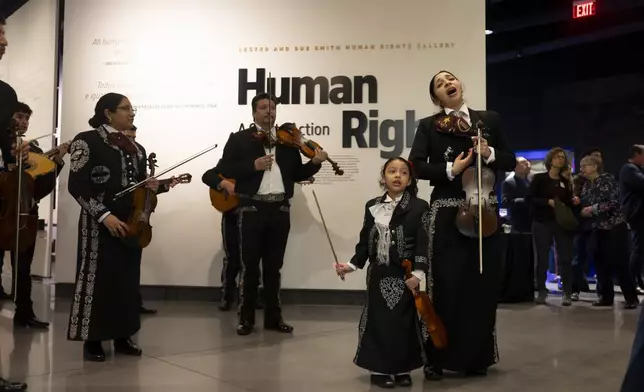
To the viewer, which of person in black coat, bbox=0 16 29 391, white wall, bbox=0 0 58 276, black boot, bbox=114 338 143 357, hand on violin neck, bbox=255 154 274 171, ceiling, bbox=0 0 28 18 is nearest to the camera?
person in black coat, bbox=0 16 29 391

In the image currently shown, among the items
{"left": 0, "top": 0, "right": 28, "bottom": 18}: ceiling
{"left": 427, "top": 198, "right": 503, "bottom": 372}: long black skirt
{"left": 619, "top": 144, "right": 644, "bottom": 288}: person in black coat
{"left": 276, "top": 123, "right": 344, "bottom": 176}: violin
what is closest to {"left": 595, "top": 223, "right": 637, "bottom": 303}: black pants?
{"left": 619, "top": 144, "right": 644, "bottom": 288}: person in black coat

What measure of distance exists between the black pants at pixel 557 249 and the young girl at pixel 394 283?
340 centimetres

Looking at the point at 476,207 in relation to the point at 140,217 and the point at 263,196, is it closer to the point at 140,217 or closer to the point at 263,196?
the point at 263,196

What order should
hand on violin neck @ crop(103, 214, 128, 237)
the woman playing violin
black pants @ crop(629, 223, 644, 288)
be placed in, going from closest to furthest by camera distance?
the woman playing violin → hand on violin neck @ crop(103, 214, 128, 237) → black pants @ crop(629, 223, 644, 288)

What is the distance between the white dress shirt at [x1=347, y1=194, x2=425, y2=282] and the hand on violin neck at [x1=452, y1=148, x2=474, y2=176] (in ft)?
1.00

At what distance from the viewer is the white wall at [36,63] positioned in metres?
6.49

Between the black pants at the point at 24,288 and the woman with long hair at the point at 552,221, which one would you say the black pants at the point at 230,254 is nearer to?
the black pants at the point at 24,288

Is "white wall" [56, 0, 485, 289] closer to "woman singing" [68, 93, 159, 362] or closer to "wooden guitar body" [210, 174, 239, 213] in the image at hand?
"wooden guitar body" [210, 174, 239, 213]

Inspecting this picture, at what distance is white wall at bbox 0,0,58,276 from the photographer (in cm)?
649

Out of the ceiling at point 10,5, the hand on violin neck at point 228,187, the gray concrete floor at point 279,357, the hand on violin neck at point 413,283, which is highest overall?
the ceiling at point 10,5

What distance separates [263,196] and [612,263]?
12.1 ft

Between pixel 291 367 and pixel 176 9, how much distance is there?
12.6ft

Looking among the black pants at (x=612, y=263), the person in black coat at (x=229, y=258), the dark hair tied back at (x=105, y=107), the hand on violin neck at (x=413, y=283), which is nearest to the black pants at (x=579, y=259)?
the black pants at (x=612, y=263)

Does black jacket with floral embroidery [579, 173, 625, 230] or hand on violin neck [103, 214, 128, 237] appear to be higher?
black jacket with floral embroidery [579, 173, 625, 230]
